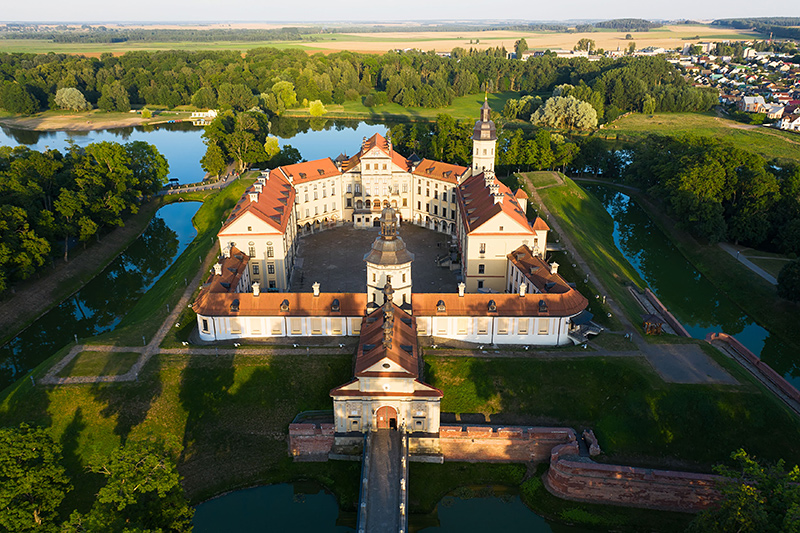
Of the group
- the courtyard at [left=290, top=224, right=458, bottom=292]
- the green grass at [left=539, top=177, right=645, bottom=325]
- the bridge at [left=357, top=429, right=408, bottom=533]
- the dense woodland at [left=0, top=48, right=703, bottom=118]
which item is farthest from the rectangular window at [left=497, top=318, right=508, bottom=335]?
the dense woodland at [left=0, top=48, right=703, bottom=118]

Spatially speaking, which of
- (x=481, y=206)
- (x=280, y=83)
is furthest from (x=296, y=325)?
(x=280, y=83)

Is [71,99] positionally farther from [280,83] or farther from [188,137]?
[280,83]

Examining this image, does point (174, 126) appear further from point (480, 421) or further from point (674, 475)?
point (674, 475)

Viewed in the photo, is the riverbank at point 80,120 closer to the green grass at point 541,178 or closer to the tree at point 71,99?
the tree at point 71,99

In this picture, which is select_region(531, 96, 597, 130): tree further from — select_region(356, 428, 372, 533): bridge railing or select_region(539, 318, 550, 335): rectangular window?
select_region(356, 428, 372, 533): bridge railing

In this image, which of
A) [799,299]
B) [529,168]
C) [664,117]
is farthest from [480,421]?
[664,117]
